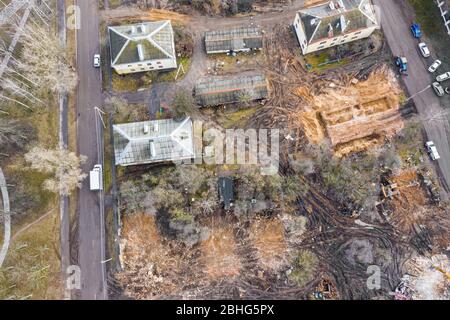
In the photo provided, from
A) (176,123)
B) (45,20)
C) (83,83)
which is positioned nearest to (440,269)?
(176,123)

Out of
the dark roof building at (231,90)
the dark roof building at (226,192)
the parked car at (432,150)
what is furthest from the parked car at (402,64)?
the dark roof building at (226,192)

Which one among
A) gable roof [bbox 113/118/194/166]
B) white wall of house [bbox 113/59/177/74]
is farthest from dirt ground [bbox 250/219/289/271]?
white wall of house [bbox 113/59/177/74]

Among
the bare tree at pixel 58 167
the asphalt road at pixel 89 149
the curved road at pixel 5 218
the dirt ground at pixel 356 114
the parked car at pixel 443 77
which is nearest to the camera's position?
the bare tree at pixel 58 167

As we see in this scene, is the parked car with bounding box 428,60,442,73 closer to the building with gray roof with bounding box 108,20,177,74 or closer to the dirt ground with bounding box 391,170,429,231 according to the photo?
the dirt ground with bounding box 391,170,429,231

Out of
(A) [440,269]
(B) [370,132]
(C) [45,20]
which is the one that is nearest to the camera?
(A) [440,269]

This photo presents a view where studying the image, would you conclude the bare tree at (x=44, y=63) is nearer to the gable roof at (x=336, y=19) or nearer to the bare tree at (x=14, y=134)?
the bare tree at (x=14, y=134)

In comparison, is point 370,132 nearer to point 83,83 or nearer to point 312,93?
point 312,93
